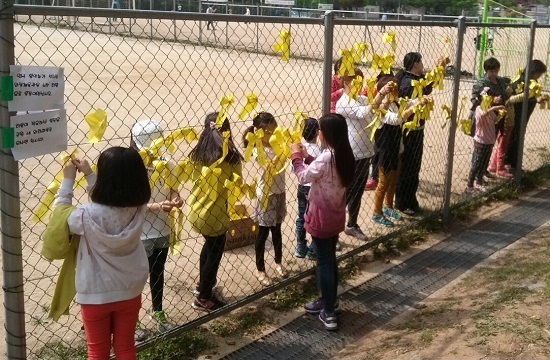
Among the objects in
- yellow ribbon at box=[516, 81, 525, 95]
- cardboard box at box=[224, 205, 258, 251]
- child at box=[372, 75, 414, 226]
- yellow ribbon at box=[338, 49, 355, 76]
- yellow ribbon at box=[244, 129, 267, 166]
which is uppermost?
yellow ribbon at box=[338, 49, 355, 76]

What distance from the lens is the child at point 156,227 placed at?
4074 millimetres

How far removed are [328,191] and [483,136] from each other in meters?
3.84

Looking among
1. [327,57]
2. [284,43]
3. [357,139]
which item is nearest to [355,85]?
[327,57]

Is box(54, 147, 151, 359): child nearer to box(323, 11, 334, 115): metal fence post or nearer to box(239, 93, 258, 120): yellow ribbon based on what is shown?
box(239, 93, 258, 120): yellow ribbon

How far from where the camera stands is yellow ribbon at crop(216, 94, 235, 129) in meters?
4.13

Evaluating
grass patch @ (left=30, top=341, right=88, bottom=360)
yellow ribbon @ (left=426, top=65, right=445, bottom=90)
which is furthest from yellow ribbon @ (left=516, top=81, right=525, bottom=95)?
grass patch @ (left=30, top=341, right=88, bottom=360)

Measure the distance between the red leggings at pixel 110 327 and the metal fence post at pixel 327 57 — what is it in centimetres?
216

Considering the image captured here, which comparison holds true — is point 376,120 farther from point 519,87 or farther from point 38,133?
point 519,87

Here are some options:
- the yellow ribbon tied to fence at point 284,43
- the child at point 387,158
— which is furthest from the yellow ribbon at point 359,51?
the child at point 387,158

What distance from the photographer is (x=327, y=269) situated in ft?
15.0

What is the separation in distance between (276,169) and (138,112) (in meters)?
7.17

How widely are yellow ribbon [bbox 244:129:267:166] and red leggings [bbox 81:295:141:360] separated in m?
1.37

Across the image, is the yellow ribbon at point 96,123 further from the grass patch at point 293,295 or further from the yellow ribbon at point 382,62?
the yellow ribbon at point 382,62

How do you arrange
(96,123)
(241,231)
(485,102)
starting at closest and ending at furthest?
(96,123), (241,231), (485,102)
